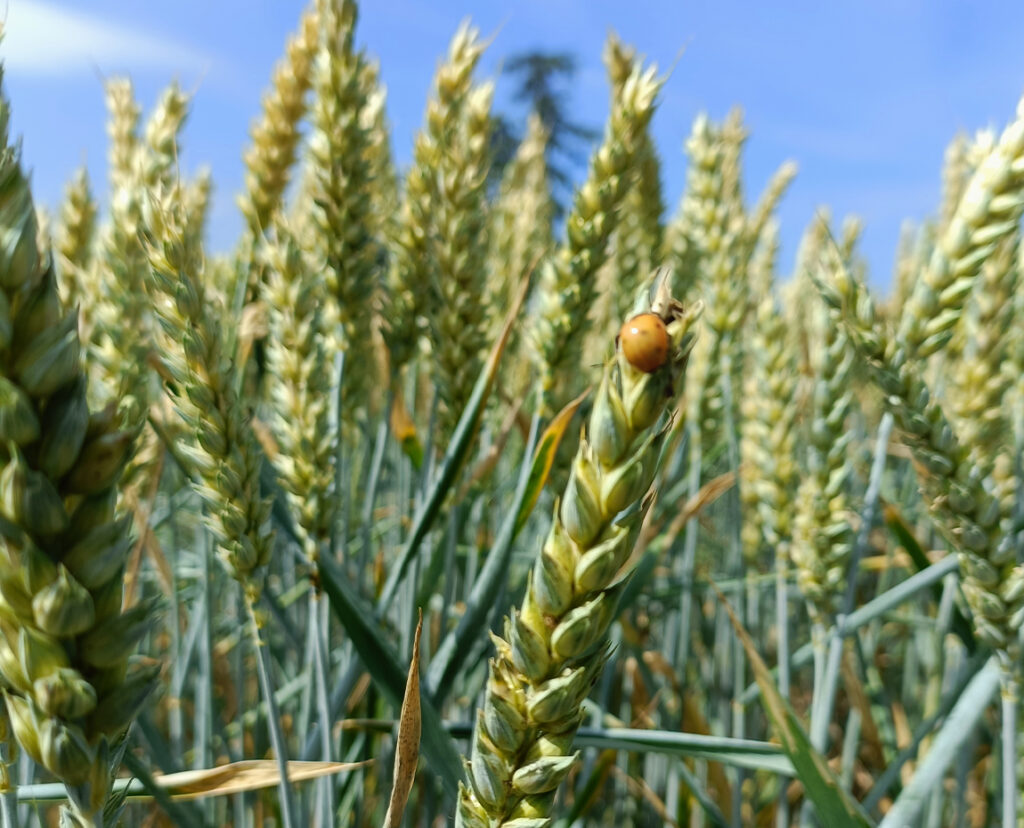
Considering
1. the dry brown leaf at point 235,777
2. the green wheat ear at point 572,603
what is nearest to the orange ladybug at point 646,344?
the green wheat ear at point 572,603

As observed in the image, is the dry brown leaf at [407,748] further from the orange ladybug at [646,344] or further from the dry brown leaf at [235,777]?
the orange ladybug at [646,344]

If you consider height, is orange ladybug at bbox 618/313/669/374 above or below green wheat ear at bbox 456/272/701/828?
above

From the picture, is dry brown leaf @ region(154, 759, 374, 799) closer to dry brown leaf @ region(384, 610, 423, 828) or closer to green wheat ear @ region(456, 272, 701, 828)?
dry brown leaf @ region(384, 610, 423, 828)

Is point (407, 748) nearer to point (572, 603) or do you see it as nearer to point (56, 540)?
point (572, 603)

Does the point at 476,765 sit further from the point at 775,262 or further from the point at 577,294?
the point at 775,262

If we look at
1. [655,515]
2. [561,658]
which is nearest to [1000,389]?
[655,515]

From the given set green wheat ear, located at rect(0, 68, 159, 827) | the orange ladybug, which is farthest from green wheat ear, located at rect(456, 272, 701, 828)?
green wheat ear, located at rect(0, 68, 159, 827)
